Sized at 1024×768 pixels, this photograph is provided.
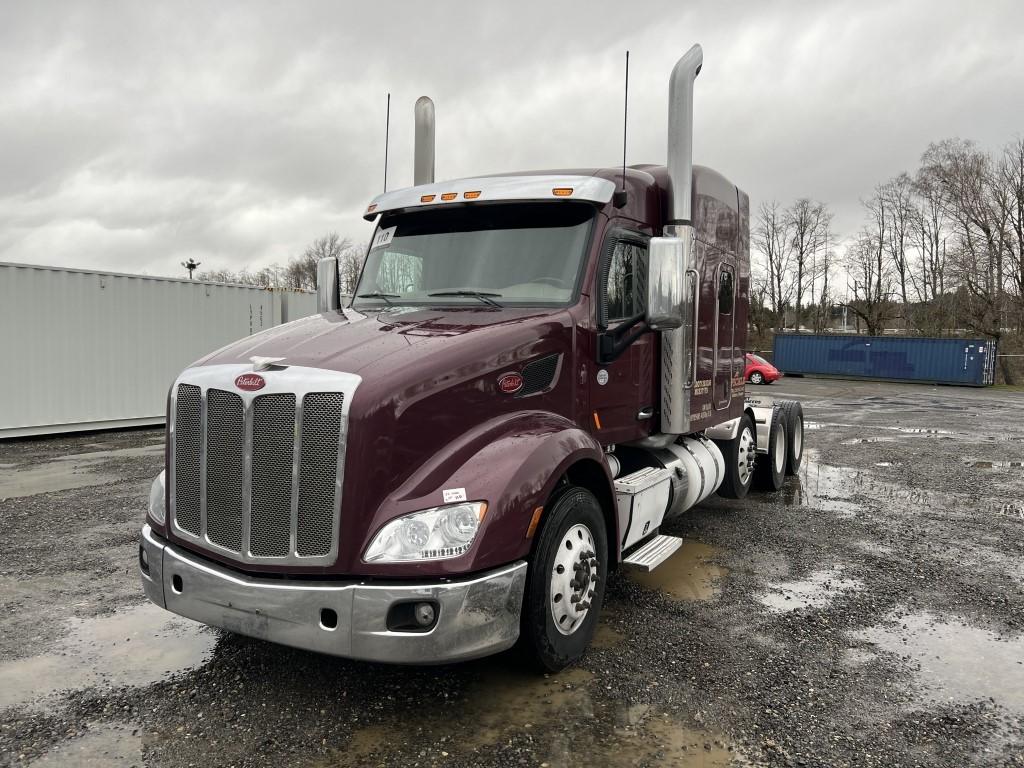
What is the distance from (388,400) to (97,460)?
9.49 m

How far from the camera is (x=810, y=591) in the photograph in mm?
5211

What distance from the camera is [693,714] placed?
3447 millimetres

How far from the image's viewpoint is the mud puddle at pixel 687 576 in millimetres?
5180

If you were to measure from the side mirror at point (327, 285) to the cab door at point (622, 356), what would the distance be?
199 centimetres

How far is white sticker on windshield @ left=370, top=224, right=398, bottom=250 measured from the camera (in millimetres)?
5117

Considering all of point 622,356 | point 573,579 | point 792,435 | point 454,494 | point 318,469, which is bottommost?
point 573,579

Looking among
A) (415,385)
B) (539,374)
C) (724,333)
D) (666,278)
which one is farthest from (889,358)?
(415,385)

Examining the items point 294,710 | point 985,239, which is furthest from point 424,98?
point 985,239

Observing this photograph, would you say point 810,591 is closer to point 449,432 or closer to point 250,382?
point 449,432

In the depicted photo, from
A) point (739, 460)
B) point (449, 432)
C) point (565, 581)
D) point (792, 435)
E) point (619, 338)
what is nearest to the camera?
point (449, 432)

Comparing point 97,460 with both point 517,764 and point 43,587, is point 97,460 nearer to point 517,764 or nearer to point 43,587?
point 43,587

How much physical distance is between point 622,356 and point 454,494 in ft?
6.47

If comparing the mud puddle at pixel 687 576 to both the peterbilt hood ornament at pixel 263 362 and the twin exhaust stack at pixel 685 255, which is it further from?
the peterbilt hood ornament at pixel 263 362

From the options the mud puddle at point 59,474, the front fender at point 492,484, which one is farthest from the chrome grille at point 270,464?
the mud puddle at point 59,474
